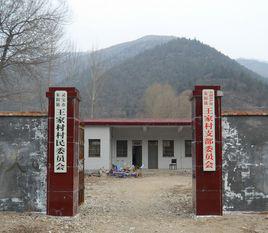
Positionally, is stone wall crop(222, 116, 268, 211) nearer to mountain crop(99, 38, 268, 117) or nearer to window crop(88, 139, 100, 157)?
window crop(88, 139, 100, 157)

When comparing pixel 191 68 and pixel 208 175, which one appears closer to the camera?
pixel 208 175

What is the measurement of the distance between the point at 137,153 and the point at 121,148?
1135 millimetres

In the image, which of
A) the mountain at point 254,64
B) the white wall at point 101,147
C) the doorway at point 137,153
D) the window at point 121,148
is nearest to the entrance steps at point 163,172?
the doorway at point 137,153

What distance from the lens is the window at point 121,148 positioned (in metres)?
29.8

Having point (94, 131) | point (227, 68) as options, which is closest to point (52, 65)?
point (94, 131)

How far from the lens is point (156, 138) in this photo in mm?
29922

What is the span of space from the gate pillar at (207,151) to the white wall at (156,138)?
62.9 ft

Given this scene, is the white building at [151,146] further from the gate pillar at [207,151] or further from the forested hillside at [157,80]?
the gate pillar at [207,151]

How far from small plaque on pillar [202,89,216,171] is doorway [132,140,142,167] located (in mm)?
19779

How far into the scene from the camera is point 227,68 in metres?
69.6

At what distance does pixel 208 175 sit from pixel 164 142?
1969 cm

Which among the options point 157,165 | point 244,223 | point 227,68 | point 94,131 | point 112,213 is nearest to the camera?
point 244,223

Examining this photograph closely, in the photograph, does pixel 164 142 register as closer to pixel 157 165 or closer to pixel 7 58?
pixel 157 165

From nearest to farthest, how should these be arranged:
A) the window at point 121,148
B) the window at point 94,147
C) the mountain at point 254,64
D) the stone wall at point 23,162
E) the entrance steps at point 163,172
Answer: the stone wall at point 23,162 < the entrance steps at point 163,172 < the window at point 94,147 < the window at point 121,148 < the mountain at point 254,64
